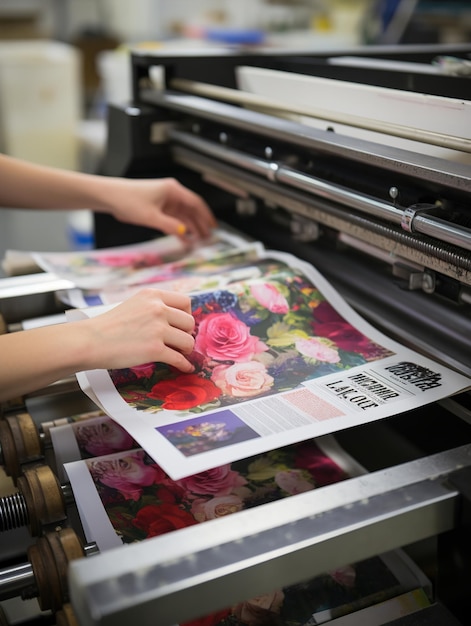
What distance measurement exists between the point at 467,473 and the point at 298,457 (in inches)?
12.2

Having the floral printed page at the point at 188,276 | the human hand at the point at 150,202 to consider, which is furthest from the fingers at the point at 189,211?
the floral printed page at the point at 188,276

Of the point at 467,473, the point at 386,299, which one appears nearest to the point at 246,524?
the point at 467,473

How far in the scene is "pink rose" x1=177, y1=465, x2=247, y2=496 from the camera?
2.60ft

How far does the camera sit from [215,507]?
77 cm

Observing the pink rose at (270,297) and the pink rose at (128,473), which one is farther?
the pink rose at (270,297)

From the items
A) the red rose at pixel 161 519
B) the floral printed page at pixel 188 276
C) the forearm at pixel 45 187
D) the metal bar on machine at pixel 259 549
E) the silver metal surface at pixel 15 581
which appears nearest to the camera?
the metal bar on machine at pixel 259 549

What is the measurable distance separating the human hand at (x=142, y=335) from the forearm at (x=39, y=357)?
0.05 ft

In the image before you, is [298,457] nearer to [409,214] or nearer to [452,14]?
[409,214]

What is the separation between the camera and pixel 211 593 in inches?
19.2

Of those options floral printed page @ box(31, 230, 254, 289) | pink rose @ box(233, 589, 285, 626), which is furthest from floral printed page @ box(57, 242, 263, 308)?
pink rose @ box(233, 589, 285, 626)

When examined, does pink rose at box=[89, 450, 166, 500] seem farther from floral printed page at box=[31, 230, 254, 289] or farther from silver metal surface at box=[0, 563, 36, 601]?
floral printed page at box=[31, 230, 254, 289]

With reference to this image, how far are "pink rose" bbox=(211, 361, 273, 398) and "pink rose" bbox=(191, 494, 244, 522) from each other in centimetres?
12

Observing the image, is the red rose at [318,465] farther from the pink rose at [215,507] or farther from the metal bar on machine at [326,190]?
the metal bar on machine at [326,190]

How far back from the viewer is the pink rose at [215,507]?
2.48 ft
